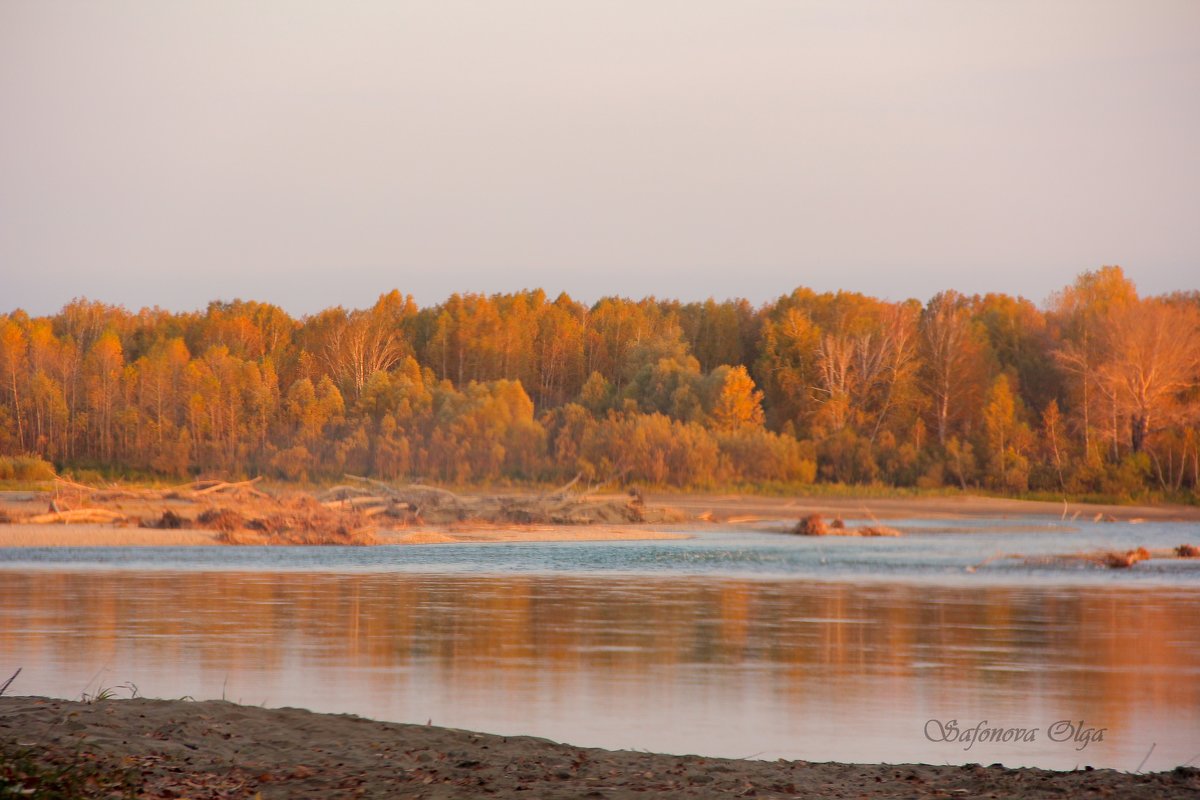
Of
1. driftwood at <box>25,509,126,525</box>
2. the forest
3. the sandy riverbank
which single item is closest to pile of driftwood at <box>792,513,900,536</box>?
the sandy riverbank

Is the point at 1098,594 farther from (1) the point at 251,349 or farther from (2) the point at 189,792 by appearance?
(1) the point at 251,349

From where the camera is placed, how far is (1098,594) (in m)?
19.3

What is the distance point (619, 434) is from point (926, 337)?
65.7 feet

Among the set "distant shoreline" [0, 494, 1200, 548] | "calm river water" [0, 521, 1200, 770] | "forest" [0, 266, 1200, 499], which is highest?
"forest" [0, 266, 1200, 499]

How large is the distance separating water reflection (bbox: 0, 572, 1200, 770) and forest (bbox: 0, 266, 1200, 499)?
2973cm

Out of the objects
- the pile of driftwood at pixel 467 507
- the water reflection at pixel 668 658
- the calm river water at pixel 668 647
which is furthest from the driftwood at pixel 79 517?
the water reflection at pixel 668 658

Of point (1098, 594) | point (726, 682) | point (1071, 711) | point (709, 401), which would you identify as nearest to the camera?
point (1071, 711)

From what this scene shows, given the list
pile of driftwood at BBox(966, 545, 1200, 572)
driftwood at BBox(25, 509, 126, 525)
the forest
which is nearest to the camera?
pile of driftwood at BBox(966, 545, 1200, 572)

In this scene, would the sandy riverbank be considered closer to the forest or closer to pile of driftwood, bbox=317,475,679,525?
pile of driftwood, bbox=317,475,679,525

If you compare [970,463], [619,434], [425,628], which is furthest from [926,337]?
[425,628]

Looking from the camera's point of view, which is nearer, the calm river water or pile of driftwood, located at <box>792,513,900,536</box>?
the calm river water

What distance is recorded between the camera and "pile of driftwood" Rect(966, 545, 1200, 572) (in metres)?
23.5

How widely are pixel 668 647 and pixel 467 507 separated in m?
20.9

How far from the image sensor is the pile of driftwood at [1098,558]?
2353 cm
